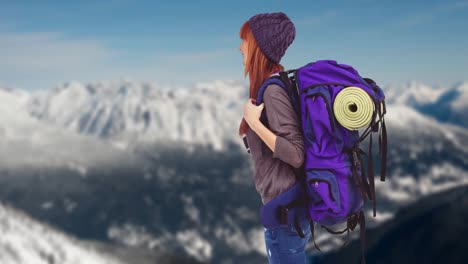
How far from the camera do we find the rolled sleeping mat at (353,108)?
490 cm

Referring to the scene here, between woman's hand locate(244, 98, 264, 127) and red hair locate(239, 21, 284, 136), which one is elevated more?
red hair locate(239, 21, 284, 136)

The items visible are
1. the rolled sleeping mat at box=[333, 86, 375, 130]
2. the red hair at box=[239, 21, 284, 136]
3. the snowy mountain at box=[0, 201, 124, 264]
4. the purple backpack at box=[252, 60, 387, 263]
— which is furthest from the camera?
the snowy mountain at box=[0, 201, 124, 264]

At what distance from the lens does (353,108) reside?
4.98 meters

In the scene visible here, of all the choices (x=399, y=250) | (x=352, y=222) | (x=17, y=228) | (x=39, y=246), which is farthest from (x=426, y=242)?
(x=352, y=222)

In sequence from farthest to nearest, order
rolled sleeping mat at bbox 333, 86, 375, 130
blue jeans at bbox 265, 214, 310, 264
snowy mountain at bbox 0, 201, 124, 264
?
snowy mountain at bbox 0, 201, 124, 264 < blue jeans at bbox 265, 214, 310, 264 < rolled sleeping mat at bbox 333, 86, 375, 130

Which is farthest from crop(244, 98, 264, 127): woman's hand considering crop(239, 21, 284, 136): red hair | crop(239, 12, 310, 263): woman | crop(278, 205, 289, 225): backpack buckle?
crop(278, 205, 289, 225): backpack buckle

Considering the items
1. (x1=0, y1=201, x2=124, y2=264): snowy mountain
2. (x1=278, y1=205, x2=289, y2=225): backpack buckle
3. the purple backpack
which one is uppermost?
the purple backpack

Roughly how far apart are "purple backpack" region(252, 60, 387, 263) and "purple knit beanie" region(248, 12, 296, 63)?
0.42 meters

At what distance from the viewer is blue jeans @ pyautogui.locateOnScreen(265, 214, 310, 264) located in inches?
221

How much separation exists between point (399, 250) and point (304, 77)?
411ft

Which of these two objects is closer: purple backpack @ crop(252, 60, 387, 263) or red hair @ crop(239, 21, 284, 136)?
purple backpack @ crop(252, 60, 387, 263)

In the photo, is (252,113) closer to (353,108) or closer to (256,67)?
(256,67)

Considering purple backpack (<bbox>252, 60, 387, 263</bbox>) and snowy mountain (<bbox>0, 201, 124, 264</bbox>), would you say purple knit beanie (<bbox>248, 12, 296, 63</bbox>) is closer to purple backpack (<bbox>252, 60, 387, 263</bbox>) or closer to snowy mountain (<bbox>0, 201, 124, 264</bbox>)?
purple backpack (<bbox>252, 60, 387, 263</bbox>)

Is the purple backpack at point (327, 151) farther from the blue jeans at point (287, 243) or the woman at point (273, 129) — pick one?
the blue jeans at point (287, 243)
